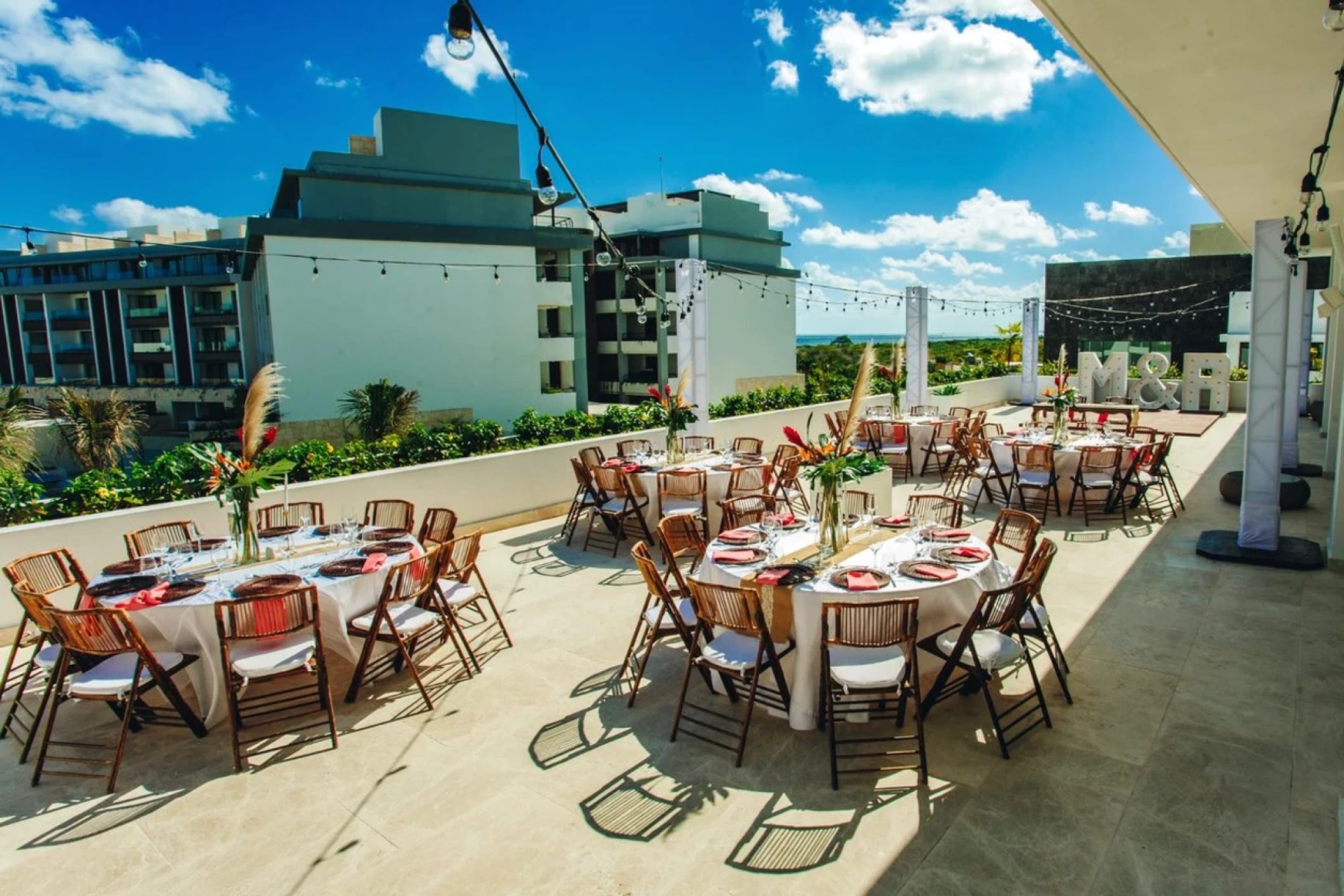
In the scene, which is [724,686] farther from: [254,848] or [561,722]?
[254,848]

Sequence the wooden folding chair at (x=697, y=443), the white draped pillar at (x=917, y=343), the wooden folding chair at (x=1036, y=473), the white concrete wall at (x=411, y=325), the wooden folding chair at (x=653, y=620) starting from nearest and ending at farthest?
the wooden folding chair at (x=653, y=620) < the wooden folding chair at (x=1036, y=473) < the wooden folding chair at (x=697, y=443) < the white draped pillar at (x=917, y=343) < the white concrete wall at (x=411, y=325)

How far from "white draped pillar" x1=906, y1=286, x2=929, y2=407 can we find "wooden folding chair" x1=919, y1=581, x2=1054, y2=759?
9490 millimetres

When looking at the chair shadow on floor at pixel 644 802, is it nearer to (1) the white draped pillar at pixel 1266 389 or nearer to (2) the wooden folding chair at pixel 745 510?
(2) the wooden folding chair at pixel 745 510

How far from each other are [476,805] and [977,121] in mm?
19571

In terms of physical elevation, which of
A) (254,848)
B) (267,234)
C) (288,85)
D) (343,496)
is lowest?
(254,848)

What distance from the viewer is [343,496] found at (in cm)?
679

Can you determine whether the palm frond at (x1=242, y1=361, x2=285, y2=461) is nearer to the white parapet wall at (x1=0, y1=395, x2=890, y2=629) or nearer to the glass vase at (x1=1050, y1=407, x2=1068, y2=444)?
the white parapet wall at (x1=0, y1=395, x2=890, y2=629)

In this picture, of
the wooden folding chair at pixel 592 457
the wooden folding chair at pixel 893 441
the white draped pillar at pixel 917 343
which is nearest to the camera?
the wooden folding chair at pixel 592 457

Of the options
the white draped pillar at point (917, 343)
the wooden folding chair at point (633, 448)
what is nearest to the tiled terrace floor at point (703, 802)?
the wooden folding chair at point (633, 448)

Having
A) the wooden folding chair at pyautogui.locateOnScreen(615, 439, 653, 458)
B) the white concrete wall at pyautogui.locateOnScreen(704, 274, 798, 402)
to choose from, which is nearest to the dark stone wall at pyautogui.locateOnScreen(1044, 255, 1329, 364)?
the white concrete wall at pyautogui.locateOnScreen(704, 274, 798, 402)

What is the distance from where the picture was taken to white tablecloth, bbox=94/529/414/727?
12.6 ft

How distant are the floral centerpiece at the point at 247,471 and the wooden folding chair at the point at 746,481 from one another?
154 inches

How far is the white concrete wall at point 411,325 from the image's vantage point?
21.1 metres

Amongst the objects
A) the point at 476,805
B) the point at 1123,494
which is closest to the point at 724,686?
the point at 476,805
